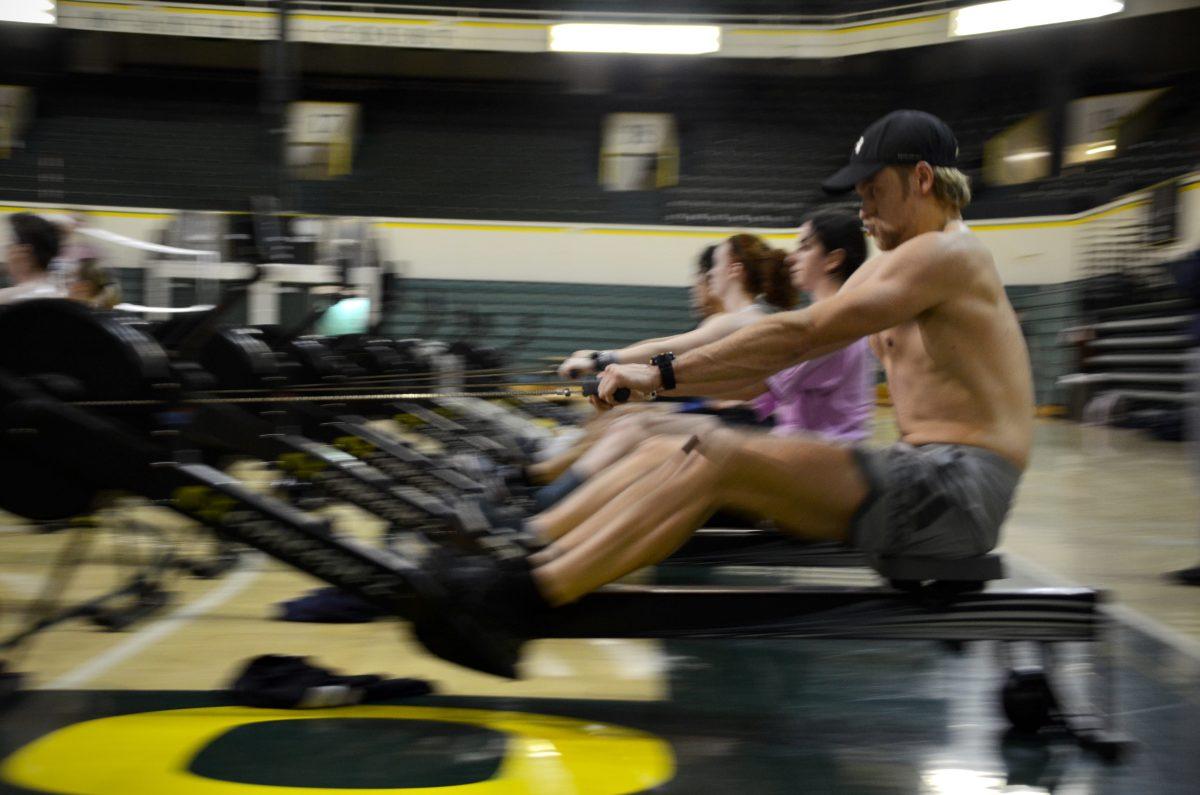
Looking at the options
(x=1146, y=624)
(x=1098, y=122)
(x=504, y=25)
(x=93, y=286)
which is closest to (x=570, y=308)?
(x=504, y=25)

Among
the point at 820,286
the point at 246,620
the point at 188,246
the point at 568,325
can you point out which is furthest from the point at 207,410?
the point at 568,325

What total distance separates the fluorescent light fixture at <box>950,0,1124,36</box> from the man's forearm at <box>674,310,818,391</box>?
59.8 feet

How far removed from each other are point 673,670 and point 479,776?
1.21 m

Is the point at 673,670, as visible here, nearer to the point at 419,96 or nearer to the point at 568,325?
the point at 568,325

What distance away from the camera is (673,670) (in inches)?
148

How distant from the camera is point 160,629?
13.6 feet

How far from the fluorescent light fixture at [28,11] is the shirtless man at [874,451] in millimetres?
21736

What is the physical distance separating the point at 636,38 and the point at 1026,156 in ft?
22.5

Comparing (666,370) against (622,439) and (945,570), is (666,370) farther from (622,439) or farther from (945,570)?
(622,439)

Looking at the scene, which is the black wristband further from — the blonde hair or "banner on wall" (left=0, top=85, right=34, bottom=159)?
"banner on wall" (left=0, top=85, right=34, bottom=159)

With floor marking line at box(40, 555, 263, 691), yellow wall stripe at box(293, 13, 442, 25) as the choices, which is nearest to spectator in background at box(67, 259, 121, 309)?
floor marking line at box(40, 555, 263, 691)

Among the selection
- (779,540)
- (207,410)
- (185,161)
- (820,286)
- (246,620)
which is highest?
(185,161)

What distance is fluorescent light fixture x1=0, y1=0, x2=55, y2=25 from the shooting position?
21469mm

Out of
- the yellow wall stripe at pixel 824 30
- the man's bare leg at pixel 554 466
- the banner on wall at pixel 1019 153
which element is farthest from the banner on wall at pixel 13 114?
the man's bare leg at pixel 554 466
